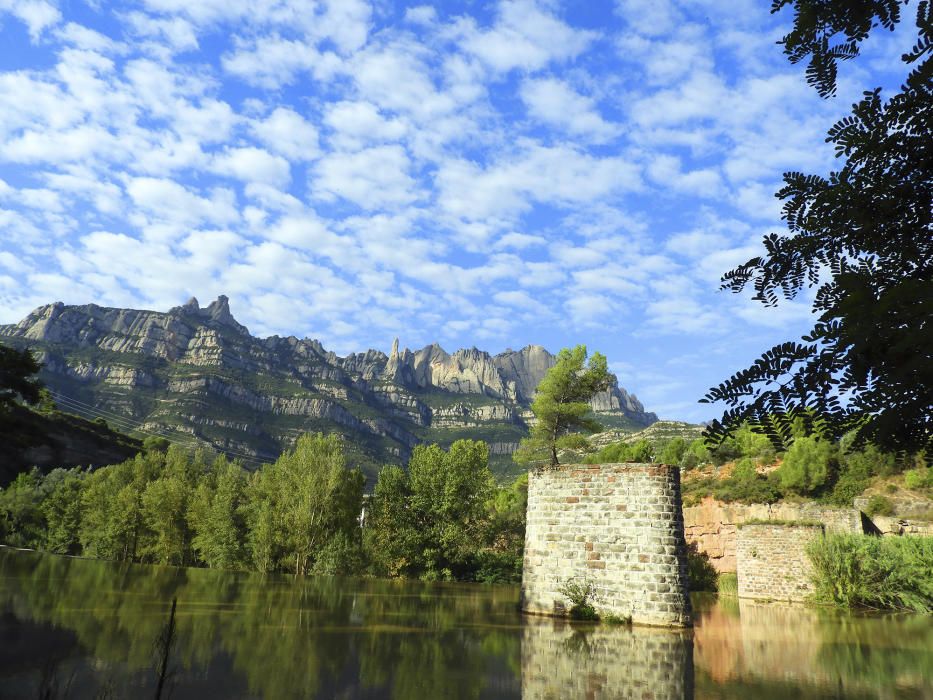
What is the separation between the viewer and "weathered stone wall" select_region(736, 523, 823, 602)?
20.7m

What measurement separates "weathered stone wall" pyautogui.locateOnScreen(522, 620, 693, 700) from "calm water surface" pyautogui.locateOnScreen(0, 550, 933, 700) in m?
0.03

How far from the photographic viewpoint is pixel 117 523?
36438 millimetres

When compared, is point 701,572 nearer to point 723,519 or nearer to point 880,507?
point 723,519

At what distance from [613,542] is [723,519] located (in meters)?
21.8

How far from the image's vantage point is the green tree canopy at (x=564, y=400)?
118ft

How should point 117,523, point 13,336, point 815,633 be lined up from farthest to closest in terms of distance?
point 13,336 → point 117,523 → point 815,633

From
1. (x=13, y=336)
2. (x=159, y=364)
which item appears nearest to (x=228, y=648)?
(x=159, y=364)

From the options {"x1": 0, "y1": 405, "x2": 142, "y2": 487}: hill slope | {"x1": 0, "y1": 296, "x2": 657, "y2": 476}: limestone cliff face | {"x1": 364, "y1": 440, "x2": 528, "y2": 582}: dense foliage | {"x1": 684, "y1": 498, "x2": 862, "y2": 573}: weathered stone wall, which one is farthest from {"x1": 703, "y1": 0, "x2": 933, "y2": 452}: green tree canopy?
{"x1": 0, "y1": 296, "x2": 657, "y2": 476}: limestone cliff face

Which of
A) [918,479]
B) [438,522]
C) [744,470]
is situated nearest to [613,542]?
[438,522]

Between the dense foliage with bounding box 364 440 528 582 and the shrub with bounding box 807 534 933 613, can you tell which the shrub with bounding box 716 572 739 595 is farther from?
the dense foliage with bounding box 364 440 528 582

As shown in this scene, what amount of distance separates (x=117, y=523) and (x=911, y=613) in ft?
136

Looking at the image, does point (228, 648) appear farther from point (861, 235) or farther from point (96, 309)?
point (96, 309)

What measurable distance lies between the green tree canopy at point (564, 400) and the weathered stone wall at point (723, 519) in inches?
315

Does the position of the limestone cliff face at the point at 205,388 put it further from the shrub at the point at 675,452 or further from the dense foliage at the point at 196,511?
the shrub at the point at 675,452
